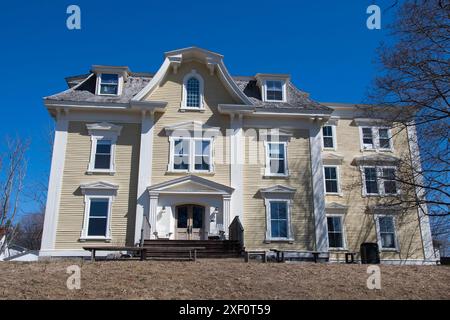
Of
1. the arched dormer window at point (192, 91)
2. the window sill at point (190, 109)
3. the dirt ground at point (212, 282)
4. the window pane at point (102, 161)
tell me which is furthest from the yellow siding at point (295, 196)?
the window pane at point (102, 161)

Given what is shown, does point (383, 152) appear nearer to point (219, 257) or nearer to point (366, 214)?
point (366, 214)

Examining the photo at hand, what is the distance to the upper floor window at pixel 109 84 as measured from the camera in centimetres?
1958

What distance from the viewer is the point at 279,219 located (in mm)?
18312

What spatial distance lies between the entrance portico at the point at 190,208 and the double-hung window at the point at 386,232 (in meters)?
9.36

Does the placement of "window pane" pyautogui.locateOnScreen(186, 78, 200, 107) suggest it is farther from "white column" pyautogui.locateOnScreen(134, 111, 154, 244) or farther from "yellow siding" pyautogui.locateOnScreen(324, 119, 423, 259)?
"yellow siding" pyautogui.locateOnScreen(324, 119, 423, 259)

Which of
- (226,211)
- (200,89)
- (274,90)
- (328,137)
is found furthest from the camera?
(328,137)

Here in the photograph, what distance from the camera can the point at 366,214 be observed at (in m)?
21.9

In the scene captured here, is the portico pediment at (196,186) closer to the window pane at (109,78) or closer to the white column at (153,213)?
the white column at (153,213)

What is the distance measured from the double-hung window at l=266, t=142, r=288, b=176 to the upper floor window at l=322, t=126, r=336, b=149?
5.04 m

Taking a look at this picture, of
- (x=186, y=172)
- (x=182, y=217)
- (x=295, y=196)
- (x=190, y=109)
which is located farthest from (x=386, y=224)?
(x=190, y=109)

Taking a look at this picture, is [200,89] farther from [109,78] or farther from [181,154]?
[109,78]

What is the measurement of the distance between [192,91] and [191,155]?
342 cm

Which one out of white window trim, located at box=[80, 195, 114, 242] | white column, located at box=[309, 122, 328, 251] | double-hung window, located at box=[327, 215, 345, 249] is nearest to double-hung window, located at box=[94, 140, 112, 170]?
white window trim, located at box=[80, 195, 114, 242]

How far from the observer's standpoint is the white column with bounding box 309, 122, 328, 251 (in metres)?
18.2
